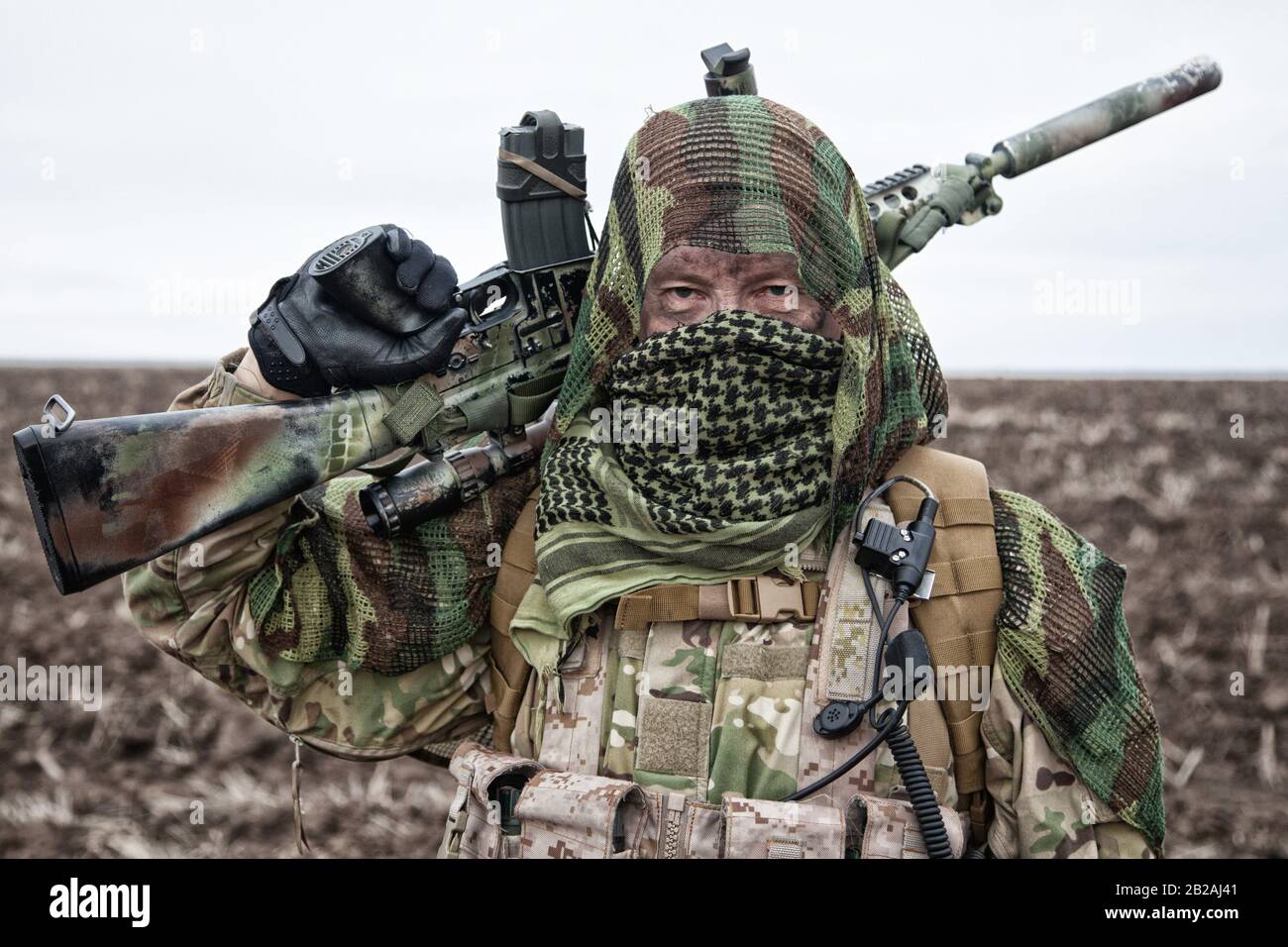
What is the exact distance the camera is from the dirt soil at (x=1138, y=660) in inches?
276

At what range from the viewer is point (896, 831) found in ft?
9.75

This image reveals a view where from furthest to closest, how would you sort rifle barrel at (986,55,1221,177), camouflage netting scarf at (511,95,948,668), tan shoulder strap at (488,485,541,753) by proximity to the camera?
1. rifle barrel at (986,55,1221,177)
2. tan shoulder strap at (488,485,541,753)
3. camouflage netting scarf at (511,95,948,668)

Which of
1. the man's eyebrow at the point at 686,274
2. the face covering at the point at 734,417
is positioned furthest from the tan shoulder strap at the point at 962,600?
the man's eyebrow at the point at 686,274

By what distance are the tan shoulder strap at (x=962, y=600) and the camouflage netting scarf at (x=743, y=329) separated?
19cm

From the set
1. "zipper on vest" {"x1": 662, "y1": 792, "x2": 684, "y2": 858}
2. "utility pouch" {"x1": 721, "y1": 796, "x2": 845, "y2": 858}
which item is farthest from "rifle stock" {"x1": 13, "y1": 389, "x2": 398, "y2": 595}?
"utility pouch" {"x1": 721, "y1": 796, "x2": 845, "y2": 858}

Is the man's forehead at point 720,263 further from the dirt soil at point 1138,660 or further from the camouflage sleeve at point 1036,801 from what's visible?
the dirt soil at point 1138,660

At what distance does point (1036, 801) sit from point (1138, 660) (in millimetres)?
5643

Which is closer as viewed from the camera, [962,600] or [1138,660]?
[962,600]

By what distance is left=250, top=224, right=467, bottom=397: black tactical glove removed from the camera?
310cm

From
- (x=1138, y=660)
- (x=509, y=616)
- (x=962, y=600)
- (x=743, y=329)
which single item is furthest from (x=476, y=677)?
(x=1138, y=660)

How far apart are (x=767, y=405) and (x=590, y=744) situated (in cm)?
90

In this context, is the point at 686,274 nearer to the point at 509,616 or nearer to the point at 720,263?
the point at 720,263

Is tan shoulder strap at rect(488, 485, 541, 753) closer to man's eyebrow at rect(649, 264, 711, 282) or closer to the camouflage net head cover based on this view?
the camouflage net head cover

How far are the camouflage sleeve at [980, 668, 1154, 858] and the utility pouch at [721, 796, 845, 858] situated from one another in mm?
381
